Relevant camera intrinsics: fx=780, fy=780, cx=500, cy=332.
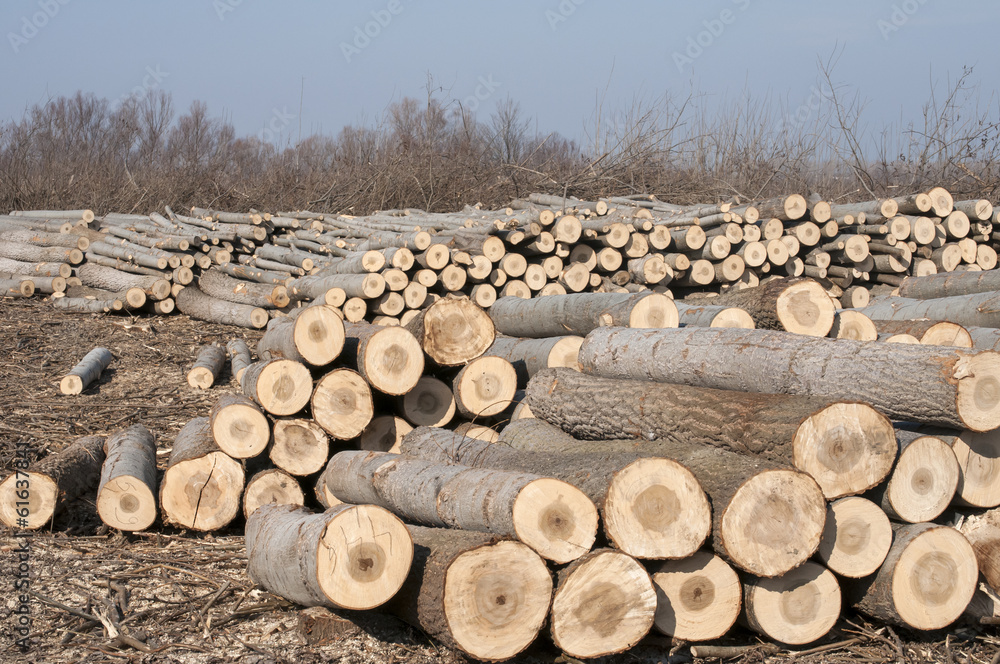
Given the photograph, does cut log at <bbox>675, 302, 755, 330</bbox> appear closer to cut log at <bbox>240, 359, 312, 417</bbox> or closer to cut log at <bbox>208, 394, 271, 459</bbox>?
cut log at <bbox>240, 359, 312, 417</bbox>

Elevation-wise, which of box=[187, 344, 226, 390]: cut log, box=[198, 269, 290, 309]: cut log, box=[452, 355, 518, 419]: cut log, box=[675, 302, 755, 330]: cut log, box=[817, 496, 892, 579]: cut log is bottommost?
box=[817, 496, 892, 579]: cut log

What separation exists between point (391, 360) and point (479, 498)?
155 cm

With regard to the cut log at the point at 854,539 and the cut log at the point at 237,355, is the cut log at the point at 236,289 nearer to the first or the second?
the cut log at the point at 237,355

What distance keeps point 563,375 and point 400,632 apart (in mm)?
1800

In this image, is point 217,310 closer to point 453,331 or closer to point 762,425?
point 453,331

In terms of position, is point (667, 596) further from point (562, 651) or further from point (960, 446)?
point (960, 446)

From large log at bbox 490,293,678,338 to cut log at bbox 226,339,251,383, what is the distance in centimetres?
270

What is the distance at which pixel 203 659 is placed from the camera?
10.6 ft

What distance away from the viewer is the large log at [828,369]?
11.2 feet

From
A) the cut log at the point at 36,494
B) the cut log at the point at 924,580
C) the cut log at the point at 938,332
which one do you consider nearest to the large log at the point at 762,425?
the cut log at the point at 924,580

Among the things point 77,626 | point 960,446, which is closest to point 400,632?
point 77,626

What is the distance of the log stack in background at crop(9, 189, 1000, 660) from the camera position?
3.07 metres

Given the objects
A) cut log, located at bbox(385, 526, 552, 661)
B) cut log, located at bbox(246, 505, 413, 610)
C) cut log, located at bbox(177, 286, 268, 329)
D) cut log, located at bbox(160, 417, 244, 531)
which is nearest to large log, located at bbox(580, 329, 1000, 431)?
cut log, located at bbox(385, 526, 552, 661)

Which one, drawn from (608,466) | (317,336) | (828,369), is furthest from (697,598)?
(317,336)
